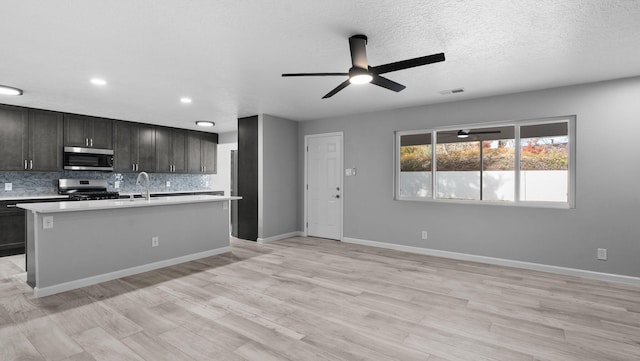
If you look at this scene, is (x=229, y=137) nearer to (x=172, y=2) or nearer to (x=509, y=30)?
(x=172, y=2)

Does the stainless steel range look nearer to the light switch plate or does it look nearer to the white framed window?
the light switch plate

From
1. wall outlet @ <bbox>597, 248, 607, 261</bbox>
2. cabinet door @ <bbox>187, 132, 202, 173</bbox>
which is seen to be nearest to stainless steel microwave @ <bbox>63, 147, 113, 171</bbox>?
cabinet door @ <bbox>187, 132, 202, 173</bbox>

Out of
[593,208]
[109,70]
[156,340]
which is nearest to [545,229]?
[593,208]

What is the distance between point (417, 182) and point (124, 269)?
4415mm

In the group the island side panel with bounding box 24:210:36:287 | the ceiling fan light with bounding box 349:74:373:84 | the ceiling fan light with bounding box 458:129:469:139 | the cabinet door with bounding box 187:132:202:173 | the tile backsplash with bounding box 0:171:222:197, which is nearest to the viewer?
the ceiling fan light with bounding box 349:74:373:84

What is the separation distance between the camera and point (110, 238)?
12.0 ft

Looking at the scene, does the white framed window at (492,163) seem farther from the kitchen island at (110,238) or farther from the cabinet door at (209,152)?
the cabinet door at (209,152)

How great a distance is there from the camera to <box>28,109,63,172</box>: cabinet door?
5.10 meters

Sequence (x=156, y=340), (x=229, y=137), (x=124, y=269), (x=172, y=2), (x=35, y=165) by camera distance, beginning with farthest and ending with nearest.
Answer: (x=229, y=137) < (x=35, y=165) < (x=124, y=269) < (x=156, y=340) < (x=172, y=2)

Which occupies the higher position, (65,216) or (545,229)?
(65,216)

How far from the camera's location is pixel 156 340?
2.29 meters

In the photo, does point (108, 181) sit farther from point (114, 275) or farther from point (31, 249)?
point (114, 275)

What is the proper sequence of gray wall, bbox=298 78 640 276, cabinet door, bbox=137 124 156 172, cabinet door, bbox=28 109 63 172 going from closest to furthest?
gray wall, bbox=298 78 640 276 < cabinet door, bbox=28 109 63 172 < cabinet door, bbox=137 124 156 172

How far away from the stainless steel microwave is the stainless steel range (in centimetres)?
41
